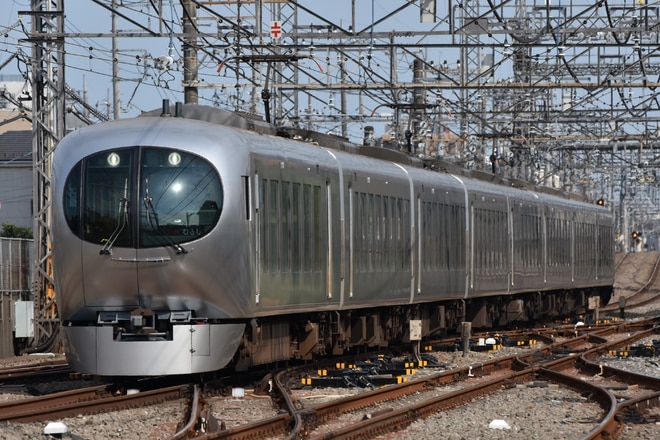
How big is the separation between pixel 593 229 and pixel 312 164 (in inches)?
864

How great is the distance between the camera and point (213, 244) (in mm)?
13820

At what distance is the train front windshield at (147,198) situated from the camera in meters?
13.7

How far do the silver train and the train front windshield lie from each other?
1 cm

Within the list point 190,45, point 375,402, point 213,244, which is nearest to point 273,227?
point 213,244

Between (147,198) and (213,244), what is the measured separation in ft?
2.69

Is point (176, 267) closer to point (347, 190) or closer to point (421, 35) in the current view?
point (347, 190)

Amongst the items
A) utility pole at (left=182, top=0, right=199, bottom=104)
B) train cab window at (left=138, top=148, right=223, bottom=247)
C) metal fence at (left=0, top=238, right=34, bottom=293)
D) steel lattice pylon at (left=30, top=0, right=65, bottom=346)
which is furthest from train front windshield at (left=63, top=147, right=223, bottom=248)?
metal fence at (left=0, top=238, right=34, bottom=293)

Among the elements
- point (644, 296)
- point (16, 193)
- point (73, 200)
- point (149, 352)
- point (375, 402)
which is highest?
point (16, 193)

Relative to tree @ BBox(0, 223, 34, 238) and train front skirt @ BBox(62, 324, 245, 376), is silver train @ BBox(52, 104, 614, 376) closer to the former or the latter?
train front skirt @ BBox(62, 324, 245, 376)

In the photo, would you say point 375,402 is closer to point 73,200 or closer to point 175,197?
point 175,197

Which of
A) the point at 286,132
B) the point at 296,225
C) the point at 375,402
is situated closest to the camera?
the point at 375,402

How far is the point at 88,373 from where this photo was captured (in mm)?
13562

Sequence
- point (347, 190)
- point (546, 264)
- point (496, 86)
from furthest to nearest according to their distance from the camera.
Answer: point (546, 264)
point (496, 86)
point (347, 190)

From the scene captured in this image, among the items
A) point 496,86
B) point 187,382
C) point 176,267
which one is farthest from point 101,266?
point 496,86
